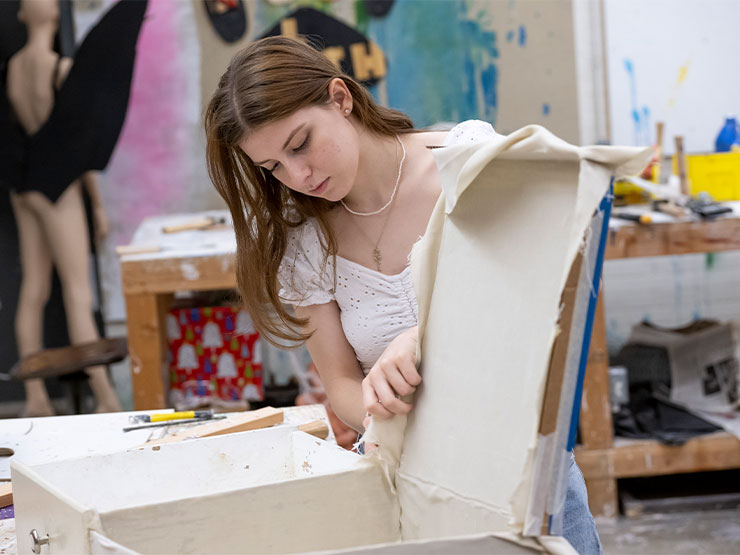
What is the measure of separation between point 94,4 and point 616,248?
2609mm

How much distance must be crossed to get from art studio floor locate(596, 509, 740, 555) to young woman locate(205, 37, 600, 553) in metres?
1.82

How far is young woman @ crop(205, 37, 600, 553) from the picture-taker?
4.50 ft

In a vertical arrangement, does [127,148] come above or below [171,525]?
above

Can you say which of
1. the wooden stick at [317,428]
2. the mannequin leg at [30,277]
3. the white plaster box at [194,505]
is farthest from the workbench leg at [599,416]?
the mannequin leg at [30,277]

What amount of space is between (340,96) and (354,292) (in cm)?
34

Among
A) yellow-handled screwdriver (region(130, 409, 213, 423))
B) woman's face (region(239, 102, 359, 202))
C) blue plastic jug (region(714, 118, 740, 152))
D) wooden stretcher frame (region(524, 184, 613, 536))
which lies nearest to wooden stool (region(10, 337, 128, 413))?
yellow-handled screwdriver (region(130, 409, 213, 423))

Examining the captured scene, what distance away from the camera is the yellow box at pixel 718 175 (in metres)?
3.32

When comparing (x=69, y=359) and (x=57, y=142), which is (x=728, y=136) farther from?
(x=57, y=142)

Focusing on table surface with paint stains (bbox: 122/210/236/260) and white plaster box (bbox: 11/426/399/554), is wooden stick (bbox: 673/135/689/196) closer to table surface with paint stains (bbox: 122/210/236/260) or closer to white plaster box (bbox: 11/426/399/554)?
table surface with paint stains (bbox: 122/210/236/260)

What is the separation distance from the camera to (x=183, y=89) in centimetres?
407

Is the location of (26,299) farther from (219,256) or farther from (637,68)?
(637,68)

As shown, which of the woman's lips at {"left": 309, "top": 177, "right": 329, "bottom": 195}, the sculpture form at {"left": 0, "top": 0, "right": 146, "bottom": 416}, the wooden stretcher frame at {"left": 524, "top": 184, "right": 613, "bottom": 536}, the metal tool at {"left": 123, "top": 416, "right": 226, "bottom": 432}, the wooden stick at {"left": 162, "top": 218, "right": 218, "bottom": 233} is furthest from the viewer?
the sculpture form at {"left": 0, "top": 0, "right": 146, "bottom": 416}

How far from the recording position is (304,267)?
1549 mm

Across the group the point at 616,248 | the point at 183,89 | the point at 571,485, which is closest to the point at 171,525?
the point at 571,485
